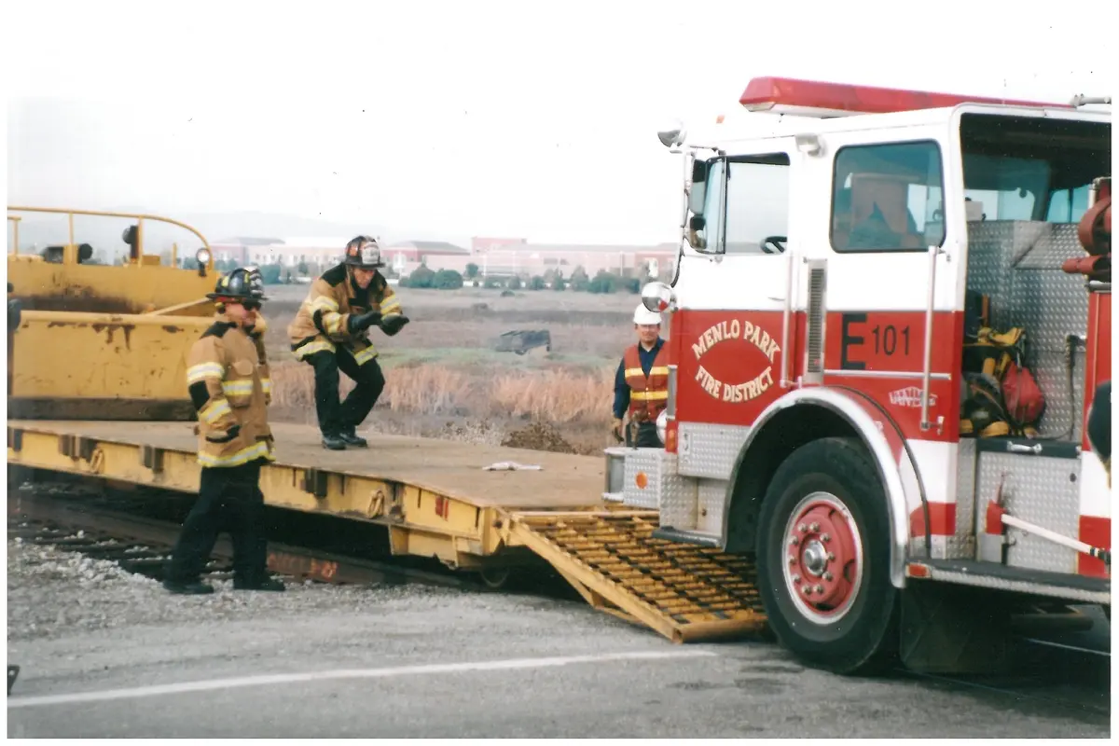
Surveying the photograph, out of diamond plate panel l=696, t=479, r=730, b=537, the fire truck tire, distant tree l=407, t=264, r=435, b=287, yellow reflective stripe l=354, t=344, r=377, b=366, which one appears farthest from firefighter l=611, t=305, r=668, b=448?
distant tree l=407, t=264, r=435, b=287

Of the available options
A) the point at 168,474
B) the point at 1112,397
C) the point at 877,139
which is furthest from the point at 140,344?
the point at 1112,397

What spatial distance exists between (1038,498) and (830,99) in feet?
7.08

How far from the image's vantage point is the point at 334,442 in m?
12.2

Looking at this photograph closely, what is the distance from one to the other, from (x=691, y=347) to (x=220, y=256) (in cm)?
2953

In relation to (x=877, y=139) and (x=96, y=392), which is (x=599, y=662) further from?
(x=96, y=392)

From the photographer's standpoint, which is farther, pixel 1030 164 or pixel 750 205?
pixel 750 205

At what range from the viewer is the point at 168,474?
11.5 meters

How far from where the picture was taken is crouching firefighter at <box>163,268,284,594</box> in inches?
382

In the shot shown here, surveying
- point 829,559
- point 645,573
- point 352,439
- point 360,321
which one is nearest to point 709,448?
point 645,573

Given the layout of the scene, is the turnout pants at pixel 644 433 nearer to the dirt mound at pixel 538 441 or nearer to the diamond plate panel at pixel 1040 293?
the diamond plate panel at pixel 1040 293

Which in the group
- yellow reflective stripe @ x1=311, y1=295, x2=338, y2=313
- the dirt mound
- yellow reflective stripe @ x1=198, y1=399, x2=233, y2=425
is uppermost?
yellow reflective stripe @ x1=311, y1=295, x2=338, y2=313

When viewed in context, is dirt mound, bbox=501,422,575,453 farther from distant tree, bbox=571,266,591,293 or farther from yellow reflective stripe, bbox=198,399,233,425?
distant tree, bbox=571,266,591,293

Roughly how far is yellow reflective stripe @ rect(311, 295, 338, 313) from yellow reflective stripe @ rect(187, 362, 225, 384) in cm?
194

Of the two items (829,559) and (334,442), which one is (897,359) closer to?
(829,559)
